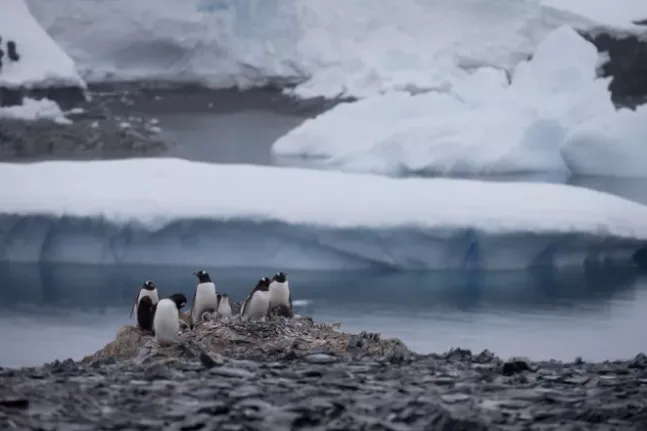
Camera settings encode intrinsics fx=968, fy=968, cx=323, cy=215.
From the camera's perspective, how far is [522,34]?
6.64m

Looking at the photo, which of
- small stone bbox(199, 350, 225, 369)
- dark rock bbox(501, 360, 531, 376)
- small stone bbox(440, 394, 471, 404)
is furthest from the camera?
dark rock bbox(501, 360, 531, 376)

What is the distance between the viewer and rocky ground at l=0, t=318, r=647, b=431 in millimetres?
2619

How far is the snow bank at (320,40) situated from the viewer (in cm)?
655

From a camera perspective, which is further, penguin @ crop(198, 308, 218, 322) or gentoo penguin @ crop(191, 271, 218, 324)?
gentoo penguin @ crop(191, 271, 218, 324)

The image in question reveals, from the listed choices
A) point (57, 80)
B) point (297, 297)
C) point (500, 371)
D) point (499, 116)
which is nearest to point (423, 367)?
point (500, 371)

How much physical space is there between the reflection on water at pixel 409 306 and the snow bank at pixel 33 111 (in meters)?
0.99

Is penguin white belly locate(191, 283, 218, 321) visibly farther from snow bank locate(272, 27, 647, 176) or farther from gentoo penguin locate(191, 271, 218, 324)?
snow bank locate(272, 27, 647, 176)

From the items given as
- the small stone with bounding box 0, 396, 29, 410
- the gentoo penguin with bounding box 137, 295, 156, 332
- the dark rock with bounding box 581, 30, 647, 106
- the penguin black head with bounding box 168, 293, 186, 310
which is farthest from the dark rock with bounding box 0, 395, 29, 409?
the dark rock with bounding box 581, 30, 647, 106

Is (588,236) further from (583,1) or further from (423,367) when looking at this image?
(423,367)

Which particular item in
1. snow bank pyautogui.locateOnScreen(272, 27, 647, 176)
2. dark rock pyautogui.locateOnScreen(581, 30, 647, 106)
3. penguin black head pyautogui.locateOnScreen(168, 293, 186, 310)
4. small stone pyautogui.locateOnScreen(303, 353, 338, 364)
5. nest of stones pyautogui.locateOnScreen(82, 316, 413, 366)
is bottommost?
small stone pyautogui.locateOnScreen(303, 353, 338, 364)

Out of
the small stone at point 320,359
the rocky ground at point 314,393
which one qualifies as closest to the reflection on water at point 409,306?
the rocky ground at point 314,393

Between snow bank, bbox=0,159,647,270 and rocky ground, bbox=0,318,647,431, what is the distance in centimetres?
232

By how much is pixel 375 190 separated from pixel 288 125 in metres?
0.73

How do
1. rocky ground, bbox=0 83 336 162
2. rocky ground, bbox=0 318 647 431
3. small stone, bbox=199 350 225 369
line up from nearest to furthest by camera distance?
1. rocky ground, bbox=0 318 647 431
2. small stone, bbox=199 350 225 369
3. rocky ground, bbox=0 83 336 162
